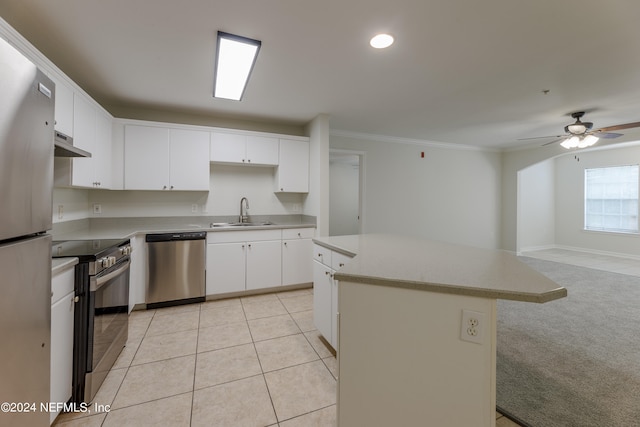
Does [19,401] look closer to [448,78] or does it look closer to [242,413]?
[242,413]

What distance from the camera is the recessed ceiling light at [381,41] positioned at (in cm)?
196

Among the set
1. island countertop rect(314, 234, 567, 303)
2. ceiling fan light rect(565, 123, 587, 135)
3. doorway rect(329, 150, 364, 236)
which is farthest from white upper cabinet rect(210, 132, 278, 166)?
ceiling fan light rect(565, 123, 587, 135)

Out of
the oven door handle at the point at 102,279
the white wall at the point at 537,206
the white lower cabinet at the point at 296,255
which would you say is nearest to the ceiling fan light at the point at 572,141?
the white wall at the point at 537,206

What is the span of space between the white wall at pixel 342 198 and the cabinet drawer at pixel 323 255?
4.40 meters

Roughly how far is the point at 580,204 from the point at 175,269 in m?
8.90

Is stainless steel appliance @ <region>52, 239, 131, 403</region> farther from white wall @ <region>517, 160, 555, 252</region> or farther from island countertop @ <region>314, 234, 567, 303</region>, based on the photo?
white wall @ <region>517, 160, 555, 252</region>

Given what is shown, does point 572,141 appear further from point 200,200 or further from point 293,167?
point 200,200

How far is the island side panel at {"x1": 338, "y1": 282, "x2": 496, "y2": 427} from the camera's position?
3.62ft

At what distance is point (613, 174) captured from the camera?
596 centimetres

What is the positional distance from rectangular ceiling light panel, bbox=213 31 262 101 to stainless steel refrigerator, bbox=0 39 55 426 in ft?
4.12

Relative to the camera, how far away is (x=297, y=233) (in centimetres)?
371

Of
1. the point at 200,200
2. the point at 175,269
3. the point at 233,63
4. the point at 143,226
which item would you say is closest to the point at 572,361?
the point at 233,63

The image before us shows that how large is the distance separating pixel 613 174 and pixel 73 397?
9.46 metres

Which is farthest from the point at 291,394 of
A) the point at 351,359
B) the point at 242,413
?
the point at 351,359
